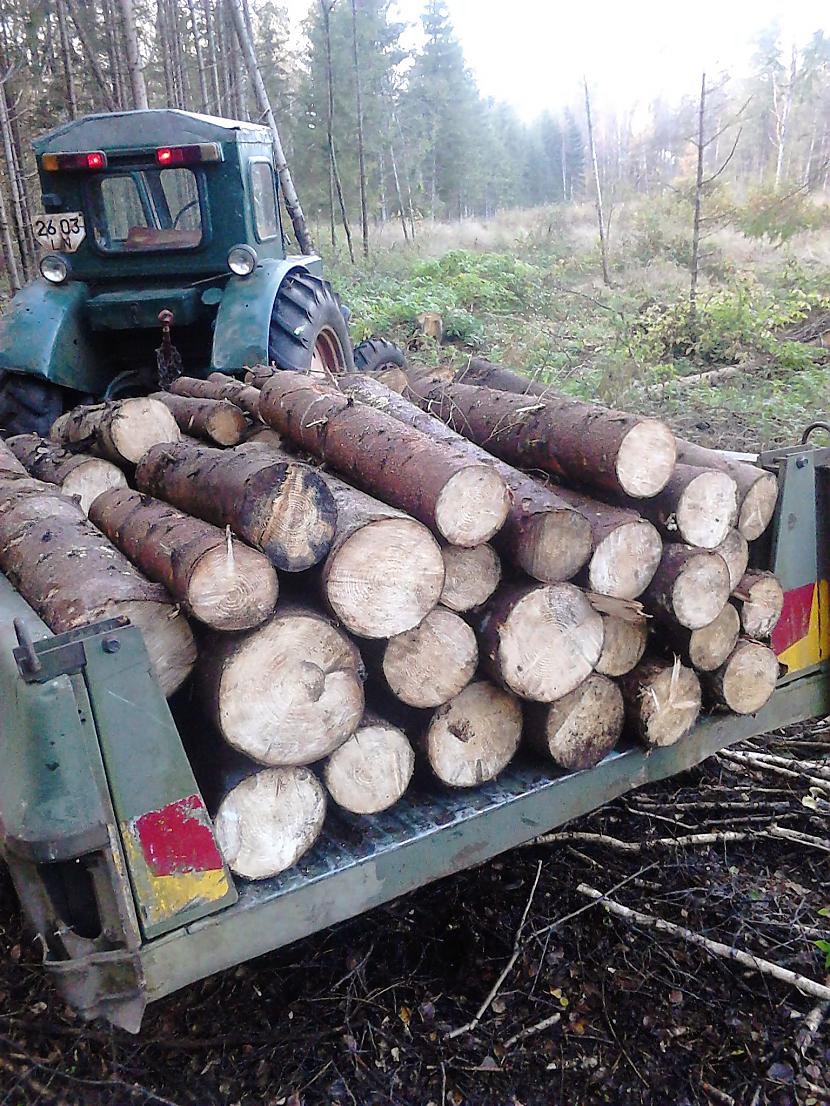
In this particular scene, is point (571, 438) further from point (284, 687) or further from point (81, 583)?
point (81, 583)

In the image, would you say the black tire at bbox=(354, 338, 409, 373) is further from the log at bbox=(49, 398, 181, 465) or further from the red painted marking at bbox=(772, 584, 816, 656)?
the red painted marking at bbox=(772, 584, 816, 656)

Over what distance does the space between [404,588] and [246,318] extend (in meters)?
3.49

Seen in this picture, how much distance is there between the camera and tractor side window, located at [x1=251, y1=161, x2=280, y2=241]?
584 centimetres

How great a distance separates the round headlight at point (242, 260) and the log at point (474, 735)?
3.92 m

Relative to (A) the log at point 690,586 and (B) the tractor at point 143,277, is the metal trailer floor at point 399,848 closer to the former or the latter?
(A) the log at point 690,586

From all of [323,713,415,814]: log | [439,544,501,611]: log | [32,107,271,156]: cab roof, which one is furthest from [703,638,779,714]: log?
[32,107,271,156]: cab roof

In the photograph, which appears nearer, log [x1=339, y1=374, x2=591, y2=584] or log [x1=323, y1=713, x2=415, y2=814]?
log [x1=323, y1=713, x2=415, y2=814]

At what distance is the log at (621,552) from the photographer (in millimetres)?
2555

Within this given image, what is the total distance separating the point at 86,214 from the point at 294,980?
5.16 m

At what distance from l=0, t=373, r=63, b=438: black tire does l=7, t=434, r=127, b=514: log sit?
82.4 inches

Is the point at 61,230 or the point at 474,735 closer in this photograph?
the point at 474,735

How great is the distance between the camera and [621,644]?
8.87ft

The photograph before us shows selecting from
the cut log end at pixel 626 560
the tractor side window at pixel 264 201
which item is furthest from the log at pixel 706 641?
the tractor side window at pixel 264 201

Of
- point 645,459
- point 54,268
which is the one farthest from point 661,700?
point 54,268
